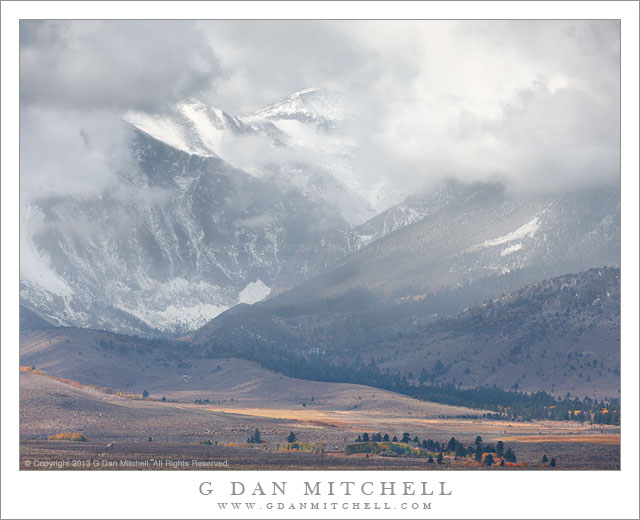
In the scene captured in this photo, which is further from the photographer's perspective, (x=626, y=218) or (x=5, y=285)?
(x=626, y=218)

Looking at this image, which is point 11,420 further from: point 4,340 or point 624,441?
point 624,441

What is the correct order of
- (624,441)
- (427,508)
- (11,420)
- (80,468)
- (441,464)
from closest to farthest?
(427,508) < (11,420) < (624,441) < (80,468) < (441,464)

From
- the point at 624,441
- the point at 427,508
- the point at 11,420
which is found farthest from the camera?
the point at 624,441

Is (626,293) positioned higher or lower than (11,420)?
higher

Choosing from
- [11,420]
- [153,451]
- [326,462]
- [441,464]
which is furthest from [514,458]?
[11,420]

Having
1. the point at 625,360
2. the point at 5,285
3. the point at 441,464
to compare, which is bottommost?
the point at 441,464

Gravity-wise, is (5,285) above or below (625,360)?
above

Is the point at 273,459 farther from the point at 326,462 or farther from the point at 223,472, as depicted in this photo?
the point at 223,472

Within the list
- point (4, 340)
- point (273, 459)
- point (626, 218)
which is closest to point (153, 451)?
point (273, 459)

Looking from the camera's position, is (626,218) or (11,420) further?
(626,218)
